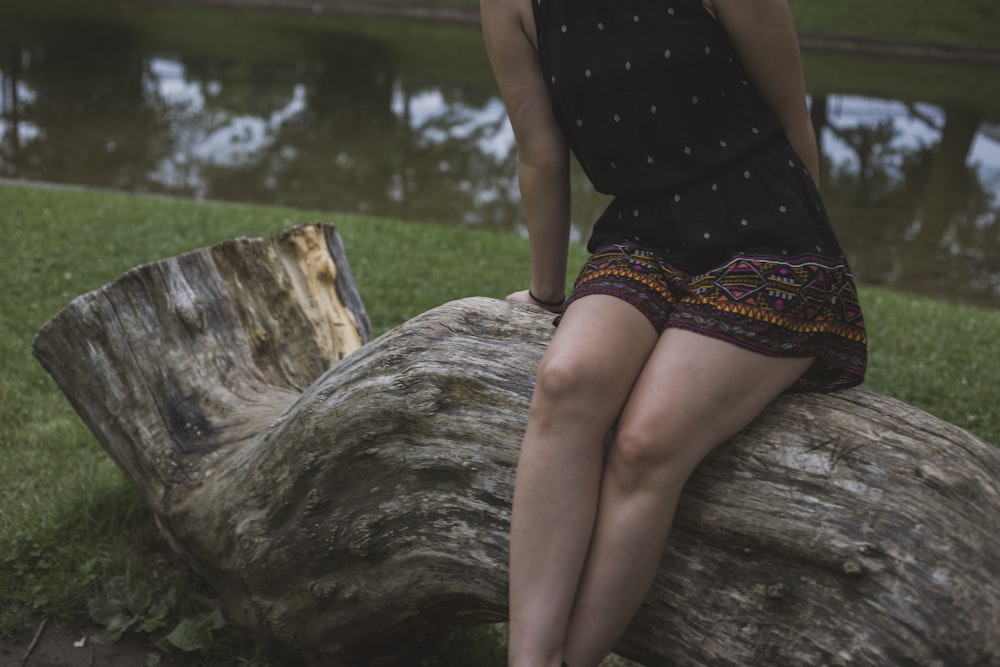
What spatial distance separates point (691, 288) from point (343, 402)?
89 centimetres

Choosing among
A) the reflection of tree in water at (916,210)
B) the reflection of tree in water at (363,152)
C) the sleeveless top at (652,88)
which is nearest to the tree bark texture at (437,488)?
the sleeveless top at (652,88)

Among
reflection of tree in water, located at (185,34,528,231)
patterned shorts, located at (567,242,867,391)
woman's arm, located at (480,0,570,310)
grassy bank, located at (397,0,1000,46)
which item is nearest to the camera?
patterned shorts, located at (567,242,867,391)

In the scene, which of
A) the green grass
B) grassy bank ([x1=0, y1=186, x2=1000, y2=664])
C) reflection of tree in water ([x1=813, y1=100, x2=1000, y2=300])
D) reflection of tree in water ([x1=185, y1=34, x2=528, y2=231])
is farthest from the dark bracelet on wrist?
reflection of tree in water ([x1=185, y1=34, x2=528, y2=231])

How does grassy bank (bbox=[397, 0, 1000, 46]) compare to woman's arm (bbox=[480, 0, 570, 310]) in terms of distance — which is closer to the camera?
woman's arm (bbox=[480, 0, 570, 310])

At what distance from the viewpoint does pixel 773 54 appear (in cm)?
240

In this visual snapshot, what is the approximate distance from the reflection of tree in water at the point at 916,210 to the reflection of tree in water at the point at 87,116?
22.0 feet

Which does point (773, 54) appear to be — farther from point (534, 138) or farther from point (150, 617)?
point (150, 617)

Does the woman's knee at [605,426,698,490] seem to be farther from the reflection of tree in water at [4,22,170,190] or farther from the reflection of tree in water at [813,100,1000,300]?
the reflection of tree in water at [4,22,170,190]

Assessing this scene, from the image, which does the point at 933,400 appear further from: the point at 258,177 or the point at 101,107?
the point at 101,107

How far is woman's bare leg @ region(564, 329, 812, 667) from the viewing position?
204 cm

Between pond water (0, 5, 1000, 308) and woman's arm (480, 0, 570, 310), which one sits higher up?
woman's arm (480, 0, 570, 310)

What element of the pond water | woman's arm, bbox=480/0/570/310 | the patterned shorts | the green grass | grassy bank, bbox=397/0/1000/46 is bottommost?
grassy bank, bbox=397/0/1000/46

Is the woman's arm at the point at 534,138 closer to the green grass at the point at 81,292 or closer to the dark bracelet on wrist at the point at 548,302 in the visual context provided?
the dark bracelet on wrist at the point at 548,302

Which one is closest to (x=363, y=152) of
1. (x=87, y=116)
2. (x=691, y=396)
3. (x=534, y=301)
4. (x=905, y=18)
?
(x=87, y=116)
